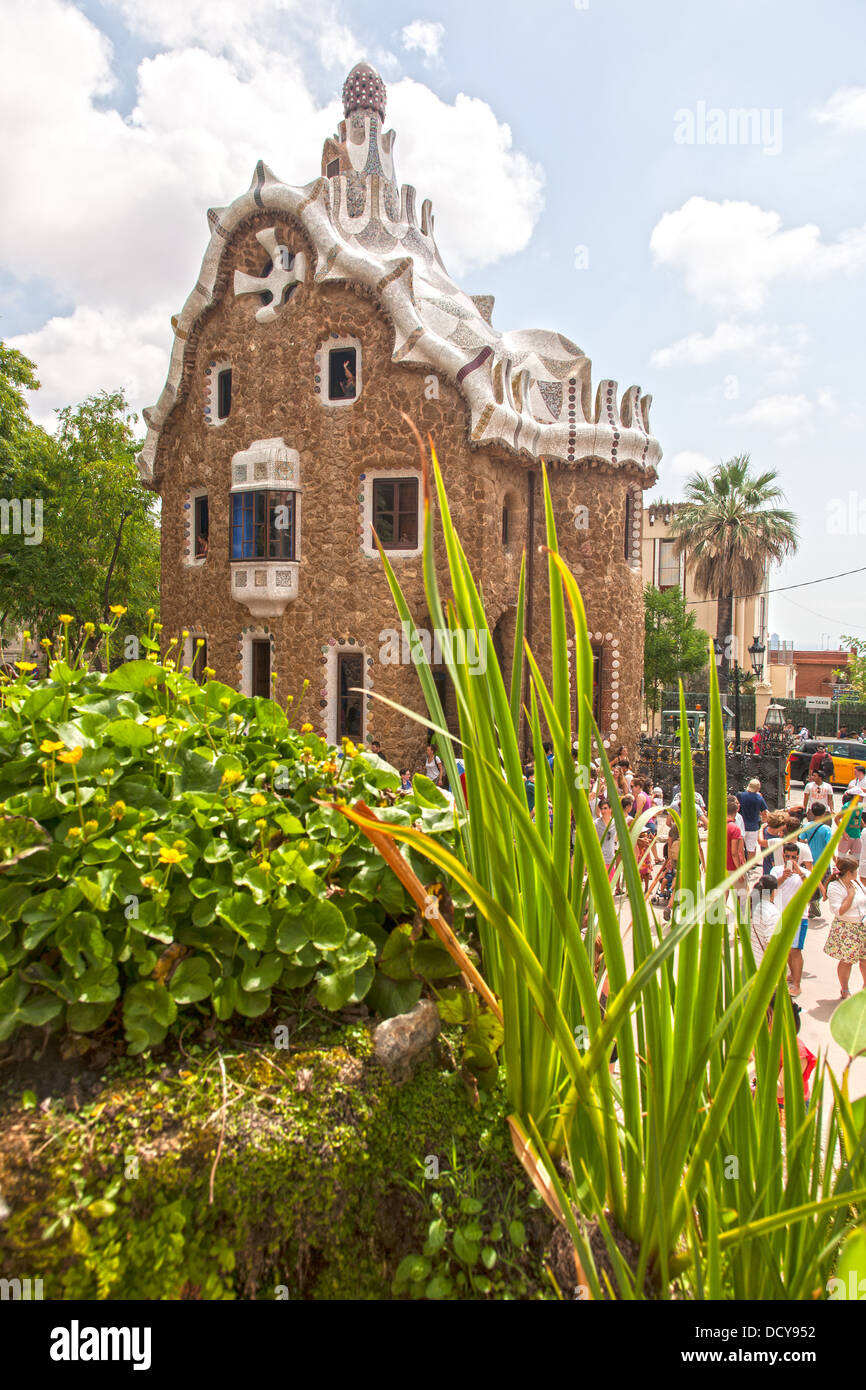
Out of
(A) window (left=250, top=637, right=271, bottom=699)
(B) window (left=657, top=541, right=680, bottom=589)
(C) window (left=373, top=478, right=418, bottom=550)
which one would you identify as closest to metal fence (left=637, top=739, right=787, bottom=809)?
(C) window (left=373, top=478, right=418, bottom=550)

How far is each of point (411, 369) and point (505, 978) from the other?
13.4 m

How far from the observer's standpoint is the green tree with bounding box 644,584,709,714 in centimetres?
2981

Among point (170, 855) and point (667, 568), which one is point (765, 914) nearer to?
point (170, 855)

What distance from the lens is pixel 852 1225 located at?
1.44 m

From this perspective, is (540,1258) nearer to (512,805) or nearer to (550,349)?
(512,805)

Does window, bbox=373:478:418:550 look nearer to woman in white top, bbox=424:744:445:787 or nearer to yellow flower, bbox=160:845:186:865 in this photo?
woman in white top, bbox=424:744:445:787

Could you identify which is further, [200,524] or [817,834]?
[200,524]

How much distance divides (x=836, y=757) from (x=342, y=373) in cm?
1488

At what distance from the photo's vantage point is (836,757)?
19.0 meters

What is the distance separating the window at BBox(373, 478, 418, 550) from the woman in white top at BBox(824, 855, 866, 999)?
9.86 m

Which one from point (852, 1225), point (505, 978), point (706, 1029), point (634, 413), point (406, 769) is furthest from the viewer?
point (634, 413)

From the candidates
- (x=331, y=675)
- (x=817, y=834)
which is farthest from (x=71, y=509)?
(x=817, y=834)

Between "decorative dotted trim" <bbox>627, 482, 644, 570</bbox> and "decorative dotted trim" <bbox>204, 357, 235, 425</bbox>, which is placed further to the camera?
"decorative dotted trim" <bbox>627, 482, 644, 570</bbox>

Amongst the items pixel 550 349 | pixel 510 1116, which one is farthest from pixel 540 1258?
pixel 550 349
